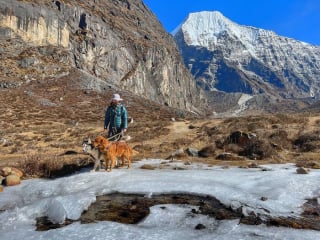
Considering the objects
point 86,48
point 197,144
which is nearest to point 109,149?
point 197,144

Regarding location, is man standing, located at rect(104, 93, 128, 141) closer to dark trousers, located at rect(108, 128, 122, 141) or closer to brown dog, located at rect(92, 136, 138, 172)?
dark trousers, located at rect(108, 128, 122, 141)

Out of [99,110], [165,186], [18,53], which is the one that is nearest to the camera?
[165,186]

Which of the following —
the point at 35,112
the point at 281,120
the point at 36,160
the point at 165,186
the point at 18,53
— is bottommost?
the point at 165,186

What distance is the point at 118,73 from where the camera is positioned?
447 feet

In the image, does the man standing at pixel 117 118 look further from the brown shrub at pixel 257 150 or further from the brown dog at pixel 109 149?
the brown shrub at pixel 257 150

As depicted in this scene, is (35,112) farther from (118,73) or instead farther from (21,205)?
(118,73)

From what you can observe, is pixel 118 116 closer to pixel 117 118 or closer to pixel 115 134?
pixel 117 118

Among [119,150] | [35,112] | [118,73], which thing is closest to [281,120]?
[119,150]

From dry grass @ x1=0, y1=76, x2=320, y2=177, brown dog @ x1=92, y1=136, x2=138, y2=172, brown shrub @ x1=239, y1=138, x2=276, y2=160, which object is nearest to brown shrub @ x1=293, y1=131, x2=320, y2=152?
dry grass @ x1=0, y1=76, x2=320, y2=177

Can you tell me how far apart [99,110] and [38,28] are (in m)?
48.2

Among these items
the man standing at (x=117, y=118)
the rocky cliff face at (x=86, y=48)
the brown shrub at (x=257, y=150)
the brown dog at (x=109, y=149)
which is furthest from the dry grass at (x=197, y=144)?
the rocky cliff face at (x=86, y=48)

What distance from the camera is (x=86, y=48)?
405ft

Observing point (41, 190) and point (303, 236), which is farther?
point (41, 190)

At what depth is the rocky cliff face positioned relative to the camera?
92.4m
